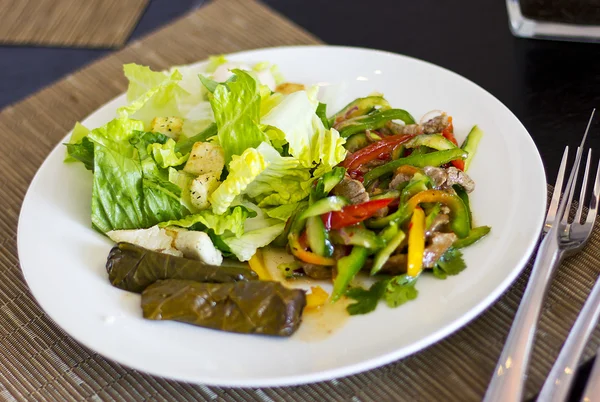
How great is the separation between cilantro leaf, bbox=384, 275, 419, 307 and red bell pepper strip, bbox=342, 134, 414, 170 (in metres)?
0.59

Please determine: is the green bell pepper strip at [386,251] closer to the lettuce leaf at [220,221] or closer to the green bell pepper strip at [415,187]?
the green bell pepper strip at [415,187]

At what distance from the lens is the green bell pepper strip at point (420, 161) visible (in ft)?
7.14

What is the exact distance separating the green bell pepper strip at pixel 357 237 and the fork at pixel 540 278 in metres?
0.45

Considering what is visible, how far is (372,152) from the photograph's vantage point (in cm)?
234

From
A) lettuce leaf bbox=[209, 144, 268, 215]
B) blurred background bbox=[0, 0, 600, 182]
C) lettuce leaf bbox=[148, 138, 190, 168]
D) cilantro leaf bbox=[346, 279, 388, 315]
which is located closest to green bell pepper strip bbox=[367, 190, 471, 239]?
cilantro leaf bbox=[346, 279, 388, 315]

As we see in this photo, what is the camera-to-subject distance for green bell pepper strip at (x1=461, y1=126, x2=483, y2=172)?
2.27 m

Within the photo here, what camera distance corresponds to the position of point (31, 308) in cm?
221

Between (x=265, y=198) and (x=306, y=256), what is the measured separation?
1.35 feet

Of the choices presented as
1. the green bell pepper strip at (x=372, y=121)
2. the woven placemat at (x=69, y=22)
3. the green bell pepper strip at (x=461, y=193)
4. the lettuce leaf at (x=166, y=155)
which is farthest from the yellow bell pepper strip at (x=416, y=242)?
the woven placemat at (x=69, y=22)

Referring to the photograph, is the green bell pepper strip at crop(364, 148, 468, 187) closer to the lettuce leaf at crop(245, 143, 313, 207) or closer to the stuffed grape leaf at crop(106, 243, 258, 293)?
the lettuce leaf at crop(245, 143, 313, 207)

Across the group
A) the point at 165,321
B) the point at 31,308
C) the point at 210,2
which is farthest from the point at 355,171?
the point at 210,2

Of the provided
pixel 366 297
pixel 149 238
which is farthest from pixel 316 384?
pixel 149 238

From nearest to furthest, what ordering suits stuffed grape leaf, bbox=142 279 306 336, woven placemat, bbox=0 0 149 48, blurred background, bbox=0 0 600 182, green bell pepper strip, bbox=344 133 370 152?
stuffed grape leaf, bbox=142 279 306 336, green bell pepper strip, bbox=344 133 370 152, blurred background, bbox=0 0 600 182, woven placemat, bbox=0 0 149 48

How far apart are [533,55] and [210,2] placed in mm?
1868
